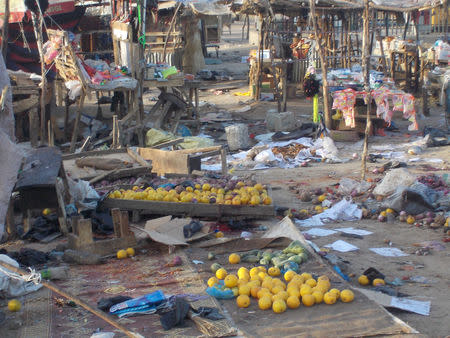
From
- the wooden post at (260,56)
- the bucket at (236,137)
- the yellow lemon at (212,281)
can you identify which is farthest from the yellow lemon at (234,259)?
the wooden post at (260,56)

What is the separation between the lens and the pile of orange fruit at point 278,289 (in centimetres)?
465

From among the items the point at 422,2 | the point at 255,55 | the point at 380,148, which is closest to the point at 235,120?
the point at 255,55

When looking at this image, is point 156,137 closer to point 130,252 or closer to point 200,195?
point 200,195

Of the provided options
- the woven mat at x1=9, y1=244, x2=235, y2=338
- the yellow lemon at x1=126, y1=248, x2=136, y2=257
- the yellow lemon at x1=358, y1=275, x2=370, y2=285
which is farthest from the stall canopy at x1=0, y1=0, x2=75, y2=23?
the yellow lemon at x1=358, y1=275, x2=370, y2=285

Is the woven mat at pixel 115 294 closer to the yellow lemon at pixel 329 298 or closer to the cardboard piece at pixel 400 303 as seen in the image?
the yellow lemon at pixel 329 298

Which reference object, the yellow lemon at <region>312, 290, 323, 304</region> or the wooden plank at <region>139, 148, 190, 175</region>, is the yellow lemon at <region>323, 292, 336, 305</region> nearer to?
the yellow lemon at <region>312, 290, 323, 304</region>

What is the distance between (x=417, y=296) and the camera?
5555mm

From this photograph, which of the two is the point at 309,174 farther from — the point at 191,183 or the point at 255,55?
the point at 255,55

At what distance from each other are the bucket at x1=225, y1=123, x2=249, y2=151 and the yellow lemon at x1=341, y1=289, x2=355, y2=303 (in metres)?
8.90

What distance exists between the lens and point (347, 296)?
183 inches

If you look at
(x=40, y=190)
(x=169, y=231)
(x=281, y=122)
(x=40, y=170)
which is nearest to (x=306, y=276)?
(x=169, y=231)

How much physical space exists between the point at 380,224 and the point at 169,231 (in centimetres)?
288

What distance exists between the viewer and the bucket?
13445mm

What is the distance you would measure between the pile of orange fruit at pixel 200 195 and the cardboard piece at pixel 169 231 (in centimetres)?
52
